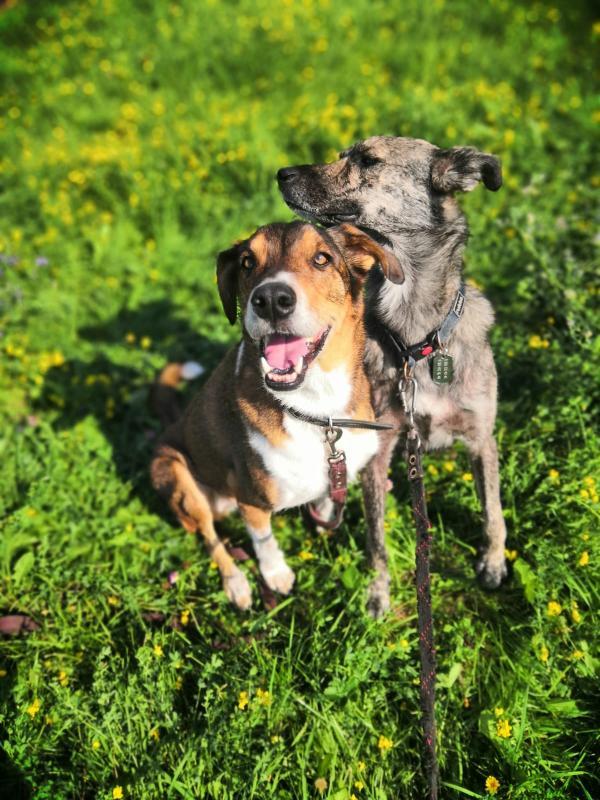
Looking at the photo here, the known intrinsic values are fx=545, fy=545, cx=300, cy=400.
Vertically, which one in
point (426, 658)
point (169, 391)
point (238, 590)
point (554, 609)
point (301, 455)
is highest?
point (301, 455)

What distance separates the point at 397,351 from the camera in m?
2.95

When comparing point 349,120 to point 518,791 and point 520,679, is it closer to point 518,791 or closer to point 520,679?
point 520,679

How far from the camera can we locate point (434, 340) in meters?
2.78

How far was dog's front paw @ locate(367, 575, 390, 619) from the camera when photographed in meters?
2.98

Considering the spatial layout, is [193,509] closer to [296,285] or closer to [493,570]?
[296,285]

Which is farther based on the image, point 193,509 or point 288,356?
point 193,509

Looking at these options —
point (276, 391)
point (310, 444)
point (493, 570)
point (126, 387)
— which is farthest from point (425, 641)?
point (126, 387)

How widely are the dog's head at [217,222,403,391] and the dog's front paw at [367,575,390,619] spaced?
4.25 ft

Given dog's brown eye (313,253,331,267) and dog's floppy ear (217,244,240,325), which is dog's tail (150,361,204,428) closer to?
dog's floppy ear (217,244,240,325)

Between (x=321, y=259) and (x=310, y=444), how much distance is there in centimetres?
90

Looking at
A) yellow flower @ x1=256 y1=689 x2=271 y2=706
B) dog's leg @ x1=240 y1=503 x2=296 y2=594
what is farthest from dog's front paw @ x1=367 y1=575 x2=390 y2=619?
yellow flower @ x1=256 y1=689 x2=271 y2=706

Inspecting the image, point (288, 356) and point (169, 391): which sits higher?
point (288, 356)

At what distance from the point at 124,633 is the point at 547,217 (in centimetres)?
471

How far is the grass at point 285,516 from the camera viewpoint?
2496 mm
